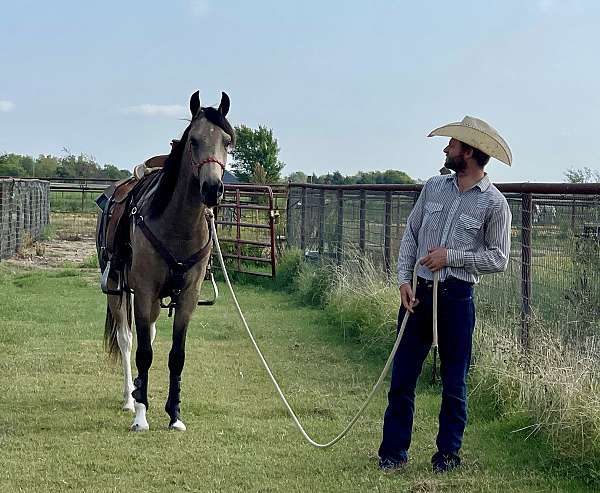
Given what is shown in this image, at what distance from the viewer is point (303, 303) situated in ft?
41.1

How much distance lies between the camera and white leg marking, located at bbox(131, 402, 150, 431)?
6000 millimetres

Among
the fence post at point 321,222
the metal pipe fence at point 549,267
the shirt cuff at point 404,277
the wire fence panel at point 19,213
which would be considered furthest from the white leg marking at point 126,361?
the wire fence panel at point 19,213

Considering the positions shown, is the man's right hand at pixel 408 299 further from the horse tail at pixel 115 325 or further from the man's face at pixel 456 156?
the horse tail at pixel 115 325

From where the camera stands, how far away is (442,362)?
506 centimetres

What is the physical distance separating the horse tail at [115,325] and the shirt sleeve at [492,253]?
3231mm

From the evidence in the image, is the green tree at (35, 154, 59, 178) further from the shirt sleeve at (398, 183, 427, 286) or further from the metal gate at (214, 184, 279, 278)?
the shirt sleeve at (398, 183, 427, 286)

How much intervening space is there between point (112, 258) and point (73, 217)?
22852 millimetres

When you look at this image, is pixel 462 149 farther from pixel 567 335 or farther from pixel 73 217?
pixel 73 217

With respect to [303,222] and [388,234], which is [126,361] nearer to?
[388,234]

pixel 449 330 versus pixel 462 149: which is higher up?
pixel 462 149

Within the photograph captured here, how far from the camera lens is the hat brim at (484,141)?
4.83 m

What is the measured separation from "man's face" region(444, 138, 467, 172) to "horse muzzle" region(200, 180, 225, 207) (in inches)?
56.4

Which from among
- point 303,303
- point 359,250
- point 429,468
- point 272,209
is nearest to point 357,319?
point 359,250

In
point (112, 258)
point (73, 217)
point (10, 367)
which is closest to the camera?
point (112, 258)
